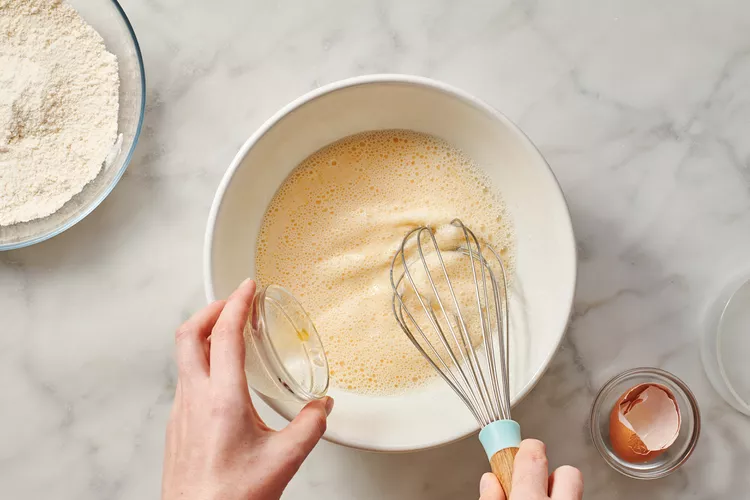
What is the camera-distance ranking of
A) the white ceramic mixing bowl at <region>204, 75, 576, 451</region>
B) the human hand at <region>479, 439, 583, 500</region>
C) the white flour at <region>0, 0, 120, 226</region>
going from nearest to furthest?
the human hand at <region>479, 439, 583, 500</region> < the white ceramic mixing bowl at <region>204, 75, 576, 451</region> < the white flour at <region>0, 0, 120, 226</region>

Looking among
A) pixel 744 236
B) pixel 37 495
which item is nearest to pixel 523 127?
pixel 744 236

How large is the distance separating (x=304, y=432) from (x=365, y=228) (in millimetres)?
292

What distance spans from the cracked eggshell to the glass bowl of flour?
0.71 meters

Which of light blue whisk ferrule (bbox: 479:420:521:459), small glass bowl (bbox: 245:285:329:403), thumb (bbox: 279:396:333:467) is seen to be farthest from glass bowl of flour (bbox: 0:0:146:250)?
light blue whisk ferrule (bbox: 479:420:521:459)

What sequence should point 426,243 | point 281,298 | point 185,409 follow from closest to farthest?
point 185,409 < point 281,298 < point 426,243

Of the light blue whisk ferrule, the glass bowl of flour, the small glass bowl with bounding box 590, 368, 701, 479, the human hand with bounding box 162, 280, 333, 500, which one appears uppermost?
the glass bowl of flour

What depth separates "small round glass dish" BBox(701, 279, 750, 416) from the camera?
0.86m

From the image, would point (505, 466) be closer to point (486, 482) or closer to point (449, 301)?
point (486, 482)

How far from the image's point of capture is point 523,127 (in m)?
0.86

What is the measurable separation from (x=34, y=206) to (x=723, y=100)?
919mm

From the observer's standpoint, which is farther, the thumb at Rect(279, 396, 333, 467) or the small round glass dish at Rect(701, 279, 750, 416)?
the small round glass dish at Rect(701, 279, 750, 416)

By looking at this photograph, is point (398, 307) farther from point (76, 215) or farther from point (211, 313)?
point (76, 215)

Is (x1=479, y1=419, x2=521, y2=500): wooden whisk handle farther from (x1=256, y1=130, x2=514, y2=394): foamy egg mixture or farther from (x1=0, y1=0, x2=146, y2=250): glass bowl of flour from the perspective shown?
(x1=0, y1=0, x2=146, y2=250): glass bowl of flour

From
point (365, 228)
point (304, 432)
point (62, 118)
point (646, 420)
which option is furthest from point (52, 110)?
point (646, 420)
